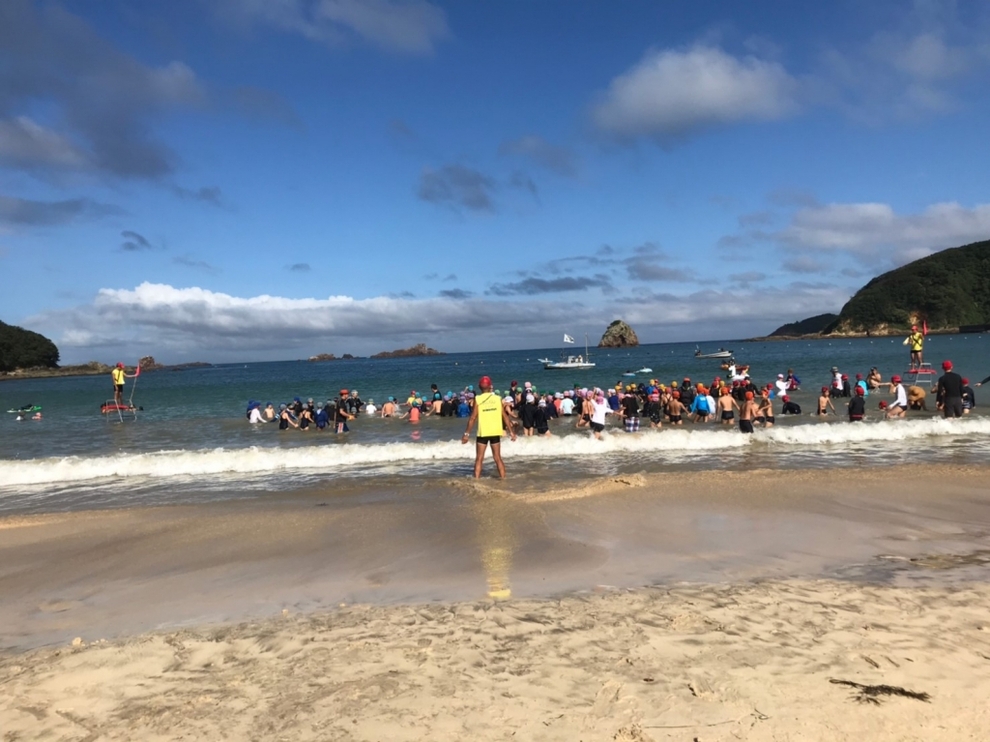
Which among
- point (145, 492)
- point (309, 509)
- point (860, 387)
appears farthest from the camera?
point (860, 387)

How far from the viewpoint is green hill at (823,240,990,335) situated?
436ft

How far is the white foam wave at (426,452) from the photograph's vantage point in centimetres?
1326

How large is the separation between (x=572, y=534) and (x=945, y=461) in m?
8.38

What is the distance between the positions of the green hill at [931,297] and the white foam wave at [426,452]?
450ft

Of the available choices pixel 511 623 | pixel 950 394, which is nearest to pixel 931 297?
pixel 950 394

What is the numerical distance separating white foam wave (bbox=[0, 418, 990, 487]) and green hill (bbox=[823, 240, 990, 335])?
13721cm

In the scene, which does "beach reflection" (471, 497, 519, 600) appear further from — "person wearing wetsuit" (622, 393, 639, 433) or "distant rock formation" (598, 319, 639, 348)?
"distant rock formation" (598, 319, 639, 348)

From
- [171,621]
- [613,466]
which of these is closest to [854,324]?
[613,466]

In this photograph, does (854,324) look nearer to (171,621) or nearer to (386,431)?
(386,431)

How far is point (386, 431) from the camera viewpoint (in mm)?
19766

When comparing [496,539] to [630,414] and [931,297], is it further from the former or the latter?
[931,297]

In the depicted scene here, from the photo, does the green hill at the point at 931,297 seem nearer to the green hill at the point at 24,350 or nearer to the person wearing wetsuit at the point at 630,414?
the person wearing wetsuit at the point at 630,414

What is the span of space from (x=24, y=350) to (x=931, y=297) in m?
191

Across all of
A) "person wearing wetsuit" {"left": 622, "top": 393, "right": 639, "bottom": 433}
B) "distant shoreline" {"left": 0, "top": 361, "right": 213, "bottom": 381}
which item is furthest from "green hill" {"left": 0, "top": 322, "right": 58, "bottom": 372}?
"person wearing wetsuit" {"left": 622, "top": 393, "right": 639, "bottom": 433}
